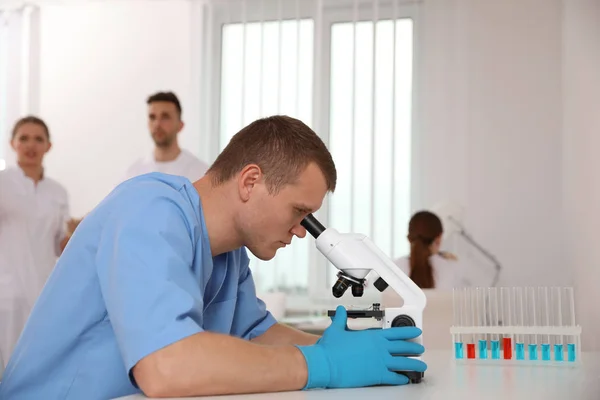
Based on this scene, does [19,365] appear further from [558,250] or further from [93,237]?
[558,250]

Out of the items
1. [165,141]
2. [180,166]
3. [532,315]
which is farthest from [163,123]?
[532,315]

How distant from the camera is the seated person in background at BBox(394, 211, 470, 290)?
397 centimetres

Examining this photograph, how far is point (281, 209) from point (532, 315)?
677 mm

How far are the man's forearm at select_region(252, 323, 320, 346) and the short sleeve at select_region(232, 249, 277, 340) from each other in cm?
1

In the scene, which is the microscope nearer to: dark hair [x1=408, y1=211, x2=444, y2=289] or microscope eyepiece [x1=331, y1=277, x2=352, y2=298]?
microscope eyepiece [x1=331, y1=277, x2=352, y2=298]

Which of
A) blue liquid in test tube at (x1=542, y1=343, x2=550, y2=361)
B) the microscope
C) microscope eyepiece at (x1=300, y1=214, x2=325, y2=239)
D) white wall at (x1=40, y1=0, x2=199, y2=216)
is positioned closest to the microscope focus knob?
the microscope

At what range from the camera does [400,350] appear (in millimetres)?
1104

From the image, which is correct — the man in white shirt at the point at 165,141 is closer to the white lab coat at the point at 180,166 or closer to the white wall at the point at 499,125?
the white lab coat at the point at 180,166

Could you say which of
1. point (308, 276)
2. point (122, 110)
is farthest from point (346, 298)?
point (122, 110)

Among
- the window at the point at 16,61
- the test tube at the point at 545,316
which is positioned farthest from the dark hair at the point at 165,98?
the test tube at the point at 545,316

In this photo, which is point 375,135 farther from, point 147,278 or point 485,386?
point 147,278

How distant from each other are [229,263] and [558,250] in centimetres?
315

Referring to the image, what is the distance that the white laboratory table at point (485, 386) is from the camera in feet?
3.26

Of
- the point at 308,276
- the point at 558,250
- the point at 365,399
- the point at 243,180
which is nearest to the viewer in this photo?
the point at 365,399
